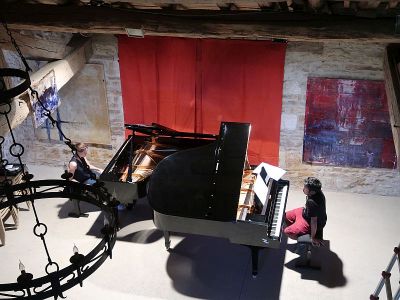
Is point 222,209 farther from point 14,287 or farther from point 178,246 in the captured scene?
point 14,287

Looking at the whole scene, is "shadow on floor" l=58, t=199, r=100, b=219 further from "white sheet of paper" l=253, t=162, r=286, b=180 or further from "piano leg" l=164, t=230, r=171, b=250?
"white sheet of paper" l=253, t=162, r=286, b=180

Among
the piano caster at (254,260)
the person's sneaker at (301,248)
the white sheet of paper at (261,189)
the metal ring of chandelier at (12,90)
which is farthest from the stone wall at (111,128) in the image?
the metal ring of chandelier at (12,90)

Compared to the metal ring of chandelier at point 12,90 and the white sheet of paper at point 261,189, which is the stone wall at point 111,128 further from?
the metal ring of chandelier at point 12,90

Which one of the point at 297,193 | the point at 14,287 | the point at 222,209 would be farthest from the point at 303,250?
the point at 14,287

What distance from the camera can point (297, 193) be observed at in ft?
25.2

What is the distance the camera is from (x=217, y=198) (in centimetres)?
526

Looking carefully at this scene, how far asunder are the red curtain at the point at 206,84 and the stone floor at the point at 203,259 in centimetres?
154

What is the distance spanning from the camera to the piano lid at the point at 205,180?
5234 millimetres

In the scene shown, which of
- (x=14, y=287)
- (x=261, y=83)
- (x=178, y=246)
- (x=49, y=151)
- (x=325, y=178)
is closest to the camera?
(x=14, y=287)

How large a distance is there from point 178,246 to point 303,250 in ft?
5.56

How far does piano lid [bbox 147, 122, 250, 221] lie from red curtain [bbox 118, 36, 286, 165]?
1.38 metres

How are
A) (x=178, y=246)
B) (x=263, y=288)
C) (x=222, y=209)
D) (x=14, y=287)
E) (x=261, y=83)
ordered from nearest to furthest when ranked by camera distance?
(x=14, y=287), (x=222, y=209), (x=263, y=288), (x=178, y=246), (x=261, y=83)

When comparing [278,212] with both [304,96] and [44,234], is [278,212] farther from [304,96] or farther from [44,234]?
[44,234]

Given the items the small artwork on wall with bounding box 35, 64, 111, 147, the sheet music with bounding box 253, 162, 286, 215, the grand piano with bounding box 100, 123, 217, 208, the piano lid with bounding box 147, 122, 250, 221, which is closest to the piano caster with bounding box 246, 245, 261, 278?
the sheet music with bounding box 253, 162, 286, 215
